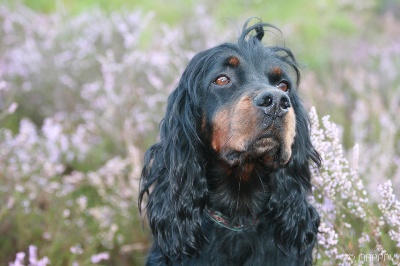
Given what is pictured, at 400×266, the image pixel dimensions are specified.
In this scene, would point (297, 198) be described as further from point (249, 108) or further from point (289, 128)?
point (249, 108)

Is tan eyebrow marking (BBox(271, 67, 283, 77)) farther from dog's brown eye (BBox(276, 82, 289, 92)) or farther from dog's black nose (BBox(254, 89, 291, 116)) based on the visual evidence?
dog's black nose (BBox(254, 89, 291, 116))

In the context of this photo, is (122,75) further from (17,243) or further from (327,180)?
(327,180)

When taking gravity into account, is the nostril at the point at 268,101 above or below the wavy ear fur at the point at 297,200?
above

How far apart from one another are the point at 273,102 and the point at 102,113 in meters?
3.52

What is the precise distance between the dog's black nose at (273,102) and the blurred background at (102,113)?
0.65 m

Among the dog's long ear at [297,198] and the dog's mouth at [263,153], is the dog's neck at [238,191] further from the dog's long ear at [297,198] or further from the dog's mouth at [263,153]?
the dog's mouth at [263,153]

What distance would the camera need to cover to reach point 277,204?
287cm

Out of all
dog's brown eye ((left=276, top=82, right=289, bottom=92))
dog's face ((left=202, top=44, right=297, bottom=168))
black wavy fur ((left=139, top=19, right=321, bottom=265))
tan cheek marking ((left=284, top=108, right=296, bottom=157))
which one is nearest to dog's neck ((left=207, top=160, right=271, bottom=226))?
black wavy fur ((left=139, top=19, right=321, bottom=265))

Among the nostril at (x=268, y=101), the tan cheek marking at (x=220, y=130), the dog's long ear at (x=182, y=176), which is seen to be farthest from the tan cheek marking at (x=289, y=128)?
the dog's long ear at (x=182, y=176)

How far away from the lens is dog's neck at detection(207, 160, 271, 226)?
283 centimetres

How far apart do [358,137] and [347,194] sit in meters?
1.47

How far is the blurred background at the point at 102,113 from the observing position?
3744 millimetres

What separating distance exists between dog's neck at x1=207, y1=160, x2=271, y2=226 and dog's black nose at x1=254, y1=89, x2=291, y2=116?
19.3 inches

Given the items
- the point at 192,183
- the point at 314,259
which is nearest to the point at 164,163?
the point at 192,183
